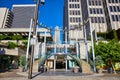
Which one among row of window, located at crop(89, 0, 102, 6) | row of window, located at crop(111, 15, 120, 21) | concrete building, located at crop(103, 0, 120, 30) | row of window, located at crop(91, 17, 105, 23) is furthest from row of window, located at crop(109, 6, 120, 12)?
row of window, located at crop(89, 0, 102, 6)

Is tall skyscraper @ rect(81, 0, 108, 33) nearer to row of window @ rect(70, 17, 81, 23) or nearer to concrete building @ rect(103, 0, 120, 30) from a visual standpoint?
concrete building @ rect(103, 0, 120, 30)

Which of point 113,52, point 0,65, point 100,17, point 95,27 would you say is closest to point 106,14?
point 100,17

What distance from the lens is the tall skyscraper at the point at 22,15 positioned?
113688 mm

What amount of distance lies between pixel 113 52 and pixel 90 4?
100 ft

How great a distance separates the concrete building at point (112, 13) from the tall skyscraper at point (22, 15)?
81225 millimetres

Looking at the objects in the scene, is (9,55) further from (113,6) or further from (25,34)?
(113,6)

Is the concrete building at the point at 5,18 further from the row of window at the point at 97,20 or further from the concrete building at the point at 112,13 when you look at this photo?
the concrete building at the point at 112,13

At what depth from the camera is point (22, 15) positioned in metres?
119

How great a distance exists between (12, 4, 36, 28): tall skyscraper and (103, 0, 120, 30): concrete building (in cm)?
8122

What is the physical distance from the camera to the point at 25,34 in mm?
55094

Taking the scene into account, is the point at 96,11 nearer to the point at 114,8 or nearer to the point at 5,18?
the point at 114,8

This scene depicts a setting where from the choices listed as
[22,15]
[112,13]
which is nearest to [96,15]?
[112,13]

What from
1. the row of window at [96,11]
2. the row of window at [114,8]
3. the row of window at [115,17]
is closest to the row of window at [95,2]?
the row of window at [96,11]

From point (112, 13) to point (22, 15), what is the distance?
92.3 metres
